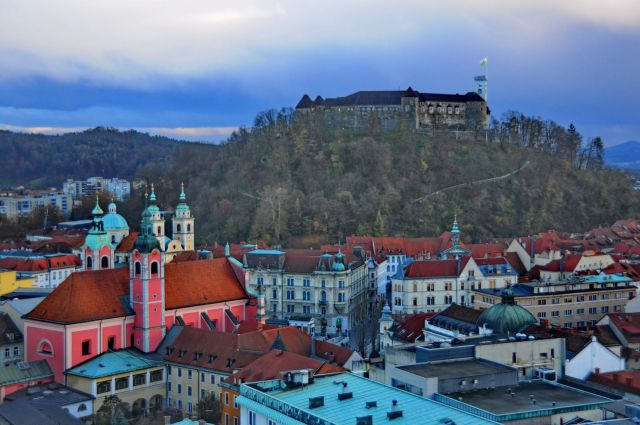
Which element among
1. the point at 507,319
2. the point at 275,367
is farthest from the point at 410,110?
the point at 275,367

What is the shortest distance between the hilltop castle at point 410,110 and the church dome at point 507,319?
8255cm

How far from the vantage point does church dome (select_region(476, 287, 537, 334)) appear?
148 ft

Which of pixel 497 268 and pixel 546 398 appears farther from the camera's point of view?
pixel 497 268

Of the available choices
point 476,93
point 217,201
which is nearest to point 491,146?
point 476,93

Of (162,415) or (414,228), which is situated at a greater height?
(414,228)

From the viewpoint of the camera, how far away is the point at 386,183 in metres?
115

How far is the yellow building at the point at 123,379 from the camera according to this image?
4688 cm

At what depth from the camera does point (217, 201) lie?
115 metres

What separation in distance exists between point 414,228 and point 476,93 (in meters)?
35.5

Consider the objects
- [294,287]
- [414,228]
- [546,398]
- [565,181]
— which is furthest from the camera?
[565,181]

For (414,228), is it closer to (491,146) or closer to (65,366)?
(491,146)

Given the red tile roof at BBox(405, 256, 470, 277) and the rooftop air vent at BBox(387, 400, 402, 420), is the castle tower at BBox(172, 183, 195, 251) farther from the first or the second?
the rooftop air vent at BBox(387, 400, 402, 420)

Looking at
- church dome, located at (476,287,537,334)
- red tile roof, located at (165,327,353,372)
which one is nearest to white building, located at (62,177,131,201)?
red tile roof, located at (165,327,353,372)

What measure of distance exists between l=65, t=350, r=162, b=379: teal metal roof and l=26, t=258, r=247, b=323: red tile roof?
233cm
